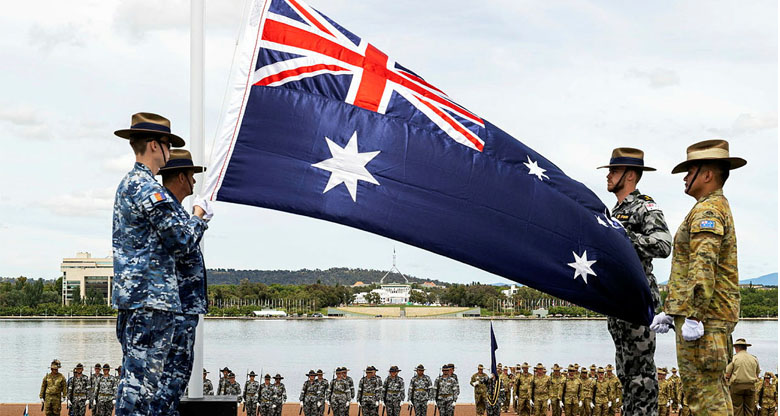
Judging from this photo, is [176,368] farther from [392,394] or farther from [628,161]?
[392,394]

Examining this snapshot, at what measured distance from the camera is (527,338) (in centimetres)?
9119

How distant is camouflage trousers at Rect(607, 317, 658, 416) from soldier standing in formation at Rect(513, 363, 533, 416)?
56.1ft

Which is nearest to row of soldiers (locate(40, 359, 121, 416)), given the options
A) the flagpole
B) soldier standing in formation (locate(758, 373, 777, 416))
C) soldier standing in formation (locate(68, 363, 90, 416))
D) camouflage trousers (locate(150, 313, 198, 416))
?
soldier standing in formation (locate(68, 363, 90, 416))

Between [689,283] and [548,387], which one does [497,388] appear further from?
[689,283]

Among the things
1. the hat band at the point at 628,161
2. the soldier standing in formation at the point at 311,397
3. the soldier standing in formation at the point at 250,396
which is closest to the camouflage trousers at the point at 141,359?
the hat band at the point at 628,161

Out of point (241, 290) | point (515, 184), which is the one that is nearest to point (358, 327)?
point (241, 290)

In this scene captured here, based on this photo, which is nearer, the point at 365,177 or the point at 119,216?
the point at 119,216

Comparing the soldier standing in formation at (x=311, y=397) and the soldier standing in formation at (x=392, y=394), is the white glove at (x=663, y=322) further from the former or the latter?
the soldier standing in formation at (x=311, y=397)

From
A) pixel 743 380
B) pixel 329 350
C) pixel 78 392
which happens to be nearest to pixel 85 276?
pixel 329 350

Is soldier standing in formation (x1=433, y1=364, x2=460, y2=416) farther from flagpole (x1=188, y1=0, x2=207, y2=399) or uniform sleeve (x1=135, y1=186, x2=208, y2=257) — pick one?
uniform sleeve (x1=135, y1=186, x2=208, y2=257)

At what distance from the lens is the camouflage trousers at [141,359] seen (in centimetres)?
360

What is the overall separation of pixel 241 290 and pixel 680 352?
369 feet

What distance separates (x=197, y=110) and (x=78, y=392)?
1901cm

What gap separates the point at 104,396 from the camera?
2088 cm
